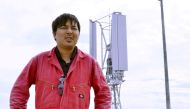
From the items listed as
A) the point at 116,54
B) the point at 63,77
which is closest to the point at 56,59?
the point at 63,77

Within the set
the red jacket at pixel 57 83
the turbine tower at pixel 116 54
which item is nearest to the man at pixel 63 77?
the red jacket at pixel 57 83

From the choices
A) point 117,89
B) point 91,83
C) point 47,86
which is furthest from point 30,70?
point 117,89

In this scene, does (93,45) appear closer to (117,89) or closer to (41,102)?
(117,89)

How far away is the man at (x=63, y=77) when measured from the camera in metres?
3.43

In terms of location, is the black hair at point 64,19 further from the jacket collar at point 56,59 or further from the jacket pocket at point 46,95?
the jacket pocket at point 46,95

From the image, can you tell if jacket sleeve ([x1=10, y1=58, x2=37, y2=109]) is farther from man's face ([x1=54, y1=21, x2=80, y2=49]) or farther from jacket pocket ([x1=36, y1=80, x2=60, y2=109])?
man's face ([x1=54, y1=21, x2=80, y2=49])

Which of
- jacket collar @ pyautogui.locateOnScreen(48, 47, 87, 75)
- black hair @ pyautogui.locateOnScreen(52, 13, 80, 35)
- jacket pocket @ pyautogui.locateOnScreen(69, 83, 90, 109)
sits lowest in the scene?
jacket pocket @ pyautogui.locateOnScreen(69, 83, 90, 109)

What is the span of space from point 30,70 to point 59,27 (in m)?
0.40

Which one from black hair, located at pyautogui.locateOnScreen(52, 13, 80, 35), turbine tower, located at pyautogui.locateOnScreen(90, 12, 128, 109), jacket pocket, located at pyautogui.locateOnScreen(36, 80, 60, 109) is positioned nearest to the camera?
jacket pocket, located at pyautogui.locateOnScreen(36, 80, 60, 109)

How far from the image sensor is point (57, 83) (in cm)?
345

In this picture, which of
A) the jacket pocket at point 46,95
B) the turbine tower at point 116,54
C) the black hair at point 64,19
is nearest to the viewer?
the jacket pocket at point 46,95

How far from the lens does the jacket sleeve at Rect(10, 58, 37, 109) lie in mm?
3447

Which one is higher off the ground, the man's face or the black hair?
the black hair

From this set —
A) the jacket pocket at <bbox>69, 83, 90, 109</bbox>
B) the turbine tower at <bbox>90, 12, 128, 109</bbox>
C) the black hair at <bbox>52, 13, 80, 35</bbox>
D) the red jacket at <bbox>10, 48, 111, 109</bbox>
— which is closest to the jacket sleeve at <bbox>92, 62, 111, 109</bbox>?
the red jacket at <bbox>10, 48, 111, 109</bbox>
